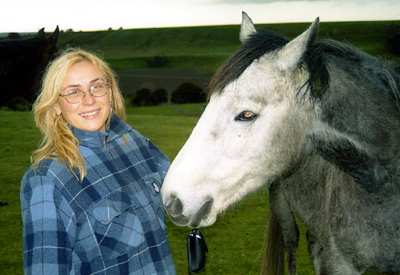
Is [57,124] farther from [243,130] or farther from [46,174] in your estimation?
[243,130]

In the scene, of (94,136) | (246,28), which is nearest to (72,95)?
(94,136)

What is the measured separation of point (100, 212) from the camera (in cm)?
204

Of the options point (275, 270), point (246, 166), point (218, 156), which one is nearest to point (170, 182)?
point (218, 156)

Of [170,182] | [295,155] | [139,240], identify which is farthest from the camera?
[295,155]

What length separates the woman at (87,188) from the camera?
6.07 feet

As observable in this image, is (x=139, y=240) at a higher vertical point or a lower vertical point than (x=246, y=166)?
lower

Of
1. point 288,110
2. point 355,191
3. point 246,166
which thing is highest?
point 288,110

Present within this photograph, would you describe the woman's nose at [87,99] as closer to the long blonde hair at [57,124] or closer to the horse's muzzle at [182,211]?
the long blonde hair at [57,124]

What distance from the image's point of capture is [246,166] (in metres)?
2.18

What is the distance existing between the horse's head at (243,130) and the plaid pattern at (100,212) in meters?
0.26

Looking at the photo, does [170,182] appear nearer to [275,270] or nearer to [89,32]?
[275,270]

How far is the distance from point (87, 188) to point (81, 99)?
1.63ft

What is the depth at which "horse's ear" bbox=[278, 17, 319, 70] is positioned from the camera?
2.02 m

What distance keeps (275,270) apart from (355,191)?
1.26 metres
